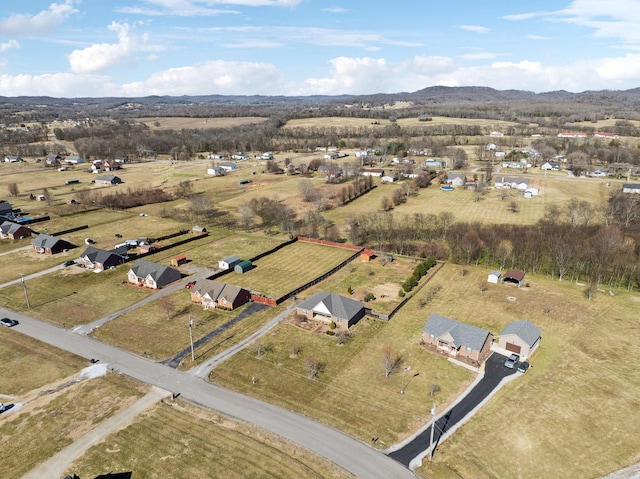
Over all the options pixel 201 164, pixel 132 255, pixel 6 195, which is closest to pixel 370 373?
pixel 132 255

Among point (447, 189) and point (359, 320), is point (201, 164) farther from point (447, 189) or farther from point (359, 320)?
point (359, 320)

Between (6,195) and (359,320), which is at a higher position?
(6,195)

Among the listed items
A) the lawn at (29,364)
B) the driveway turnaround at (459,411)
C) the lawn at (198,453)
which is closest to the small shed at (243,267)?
the lawn at (29,364)

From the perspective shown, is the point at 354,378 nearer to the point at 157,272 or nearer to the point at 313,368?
the point at 313,368

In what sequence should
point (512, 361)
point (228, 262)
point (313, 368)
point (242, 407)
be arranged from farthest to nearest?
1. point (228, 262)
2. point (512, 361)
3. point (313, 368)
4. point (242, 407)

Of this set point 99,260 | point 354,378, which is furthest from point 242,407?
point 99,260

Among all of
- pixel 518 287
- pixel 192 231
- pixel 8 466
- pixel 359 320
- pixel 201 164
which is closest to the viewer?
pixel 8 466

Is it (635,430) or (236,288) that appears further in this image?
(236,288)
